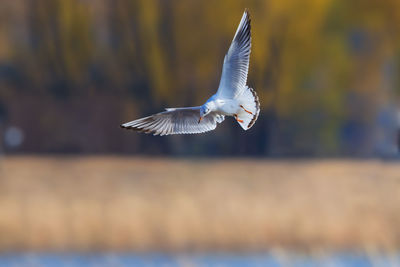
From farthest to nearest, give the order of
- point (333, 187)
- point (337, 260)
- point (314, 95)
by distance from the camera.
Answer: point (314, 95), point (333, 187), point (337, 260)

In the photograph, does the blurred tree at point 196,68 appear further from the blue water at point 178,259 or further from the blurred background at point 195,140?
the blue water at point 178,259

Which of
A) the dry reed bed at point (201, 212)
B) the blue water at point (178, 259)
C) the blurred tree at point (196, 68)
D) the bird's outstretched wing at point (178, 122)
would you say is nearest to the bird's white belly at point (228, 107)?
the bird's outstretched wing at point (178, 122)

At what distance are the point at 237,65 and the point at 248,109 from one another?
327 mm

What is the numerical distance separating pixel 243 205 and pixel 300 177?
117 inches

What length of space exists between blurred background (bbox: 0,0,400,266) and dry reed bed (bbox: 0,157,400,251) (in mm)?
24

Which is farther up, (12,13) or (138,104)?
(12,13)

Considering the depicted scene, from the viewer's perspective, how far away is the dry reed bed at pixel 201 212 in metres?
9.97

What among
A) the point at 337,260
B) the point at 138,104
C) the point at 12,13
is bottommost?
the point at 337,260

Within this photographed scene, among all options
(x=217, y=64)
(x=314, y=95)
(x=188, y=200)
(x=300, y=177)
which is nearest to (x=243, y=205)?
(x=188, y=200)

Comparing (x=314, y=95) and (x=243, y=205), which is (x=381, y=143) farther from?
(x=243, y=205)

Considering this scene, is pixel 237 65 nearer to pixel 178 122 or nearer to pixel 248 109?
pixel 248 109

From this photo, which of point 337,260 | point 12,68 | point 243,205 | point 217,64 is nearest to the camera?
point 337,260

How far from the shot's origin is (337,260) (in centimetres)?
1012

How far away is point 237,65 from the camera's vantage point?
175 inches
